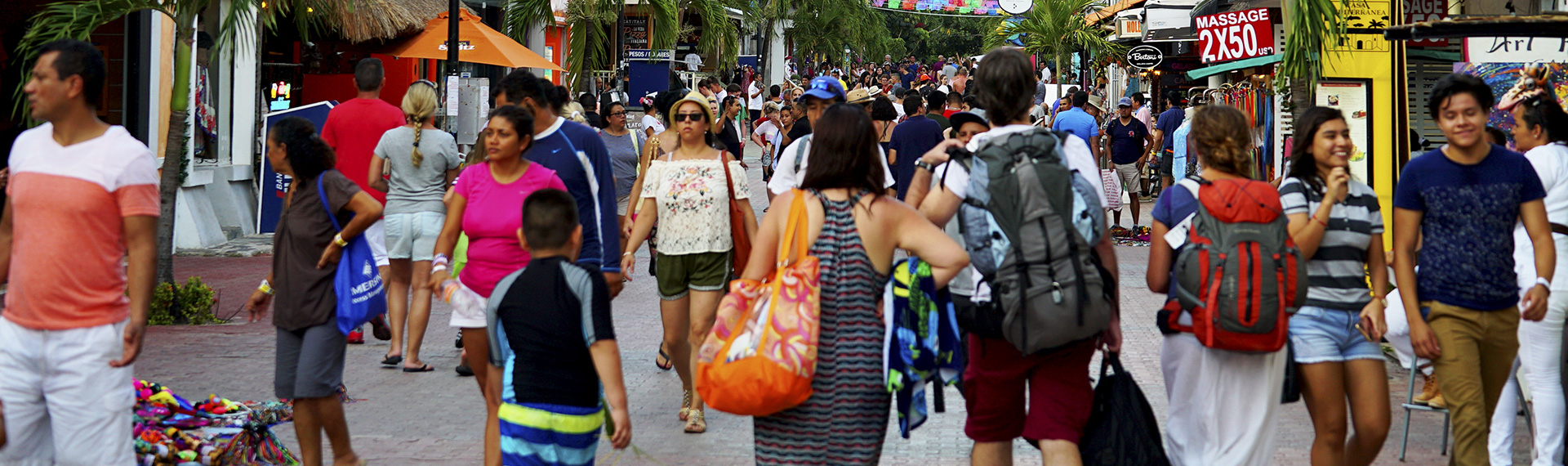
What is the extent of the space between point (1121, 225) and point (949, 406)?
1017 cm

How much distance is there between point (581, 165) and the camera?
5.94 m

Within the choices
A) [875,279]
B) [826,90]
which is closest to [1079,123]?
[826,90]

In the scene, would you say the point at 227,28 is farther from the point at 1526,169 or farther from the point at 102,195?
the point at 1526,169

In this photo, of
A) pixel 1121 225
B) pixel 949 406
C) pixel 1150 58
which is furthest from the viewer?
pixel 1150 58

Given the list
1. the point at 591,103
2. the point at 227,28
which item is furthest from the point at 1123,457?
the point at 591,103

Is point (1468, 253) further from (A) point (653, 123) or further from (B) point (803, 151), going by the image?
(A) point (653, 123)

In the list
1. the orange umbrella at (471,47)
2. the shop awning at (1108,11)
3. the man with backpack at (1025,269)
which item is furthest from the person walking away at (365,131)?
the shop awning at (1108,11)

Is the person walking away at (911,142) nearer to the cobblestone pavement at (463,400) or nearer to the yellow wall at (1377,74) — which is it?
the cobblestone pavement at (463,400)

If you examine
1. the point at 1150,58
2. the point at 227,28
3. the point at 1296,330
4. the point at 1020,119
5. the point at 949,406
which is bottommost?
the point at 949,406

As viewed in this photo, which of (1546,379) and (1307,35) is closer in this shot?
(1546,379)

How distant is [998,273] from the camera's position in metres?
4.25

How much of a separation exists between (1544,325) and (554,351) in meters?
3.66

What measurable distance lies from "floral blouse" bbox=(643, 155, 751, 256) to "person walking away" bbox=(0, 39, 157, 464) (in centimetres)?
271

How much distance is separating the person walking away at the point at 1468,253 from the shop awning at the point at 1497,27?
22.9 inches
